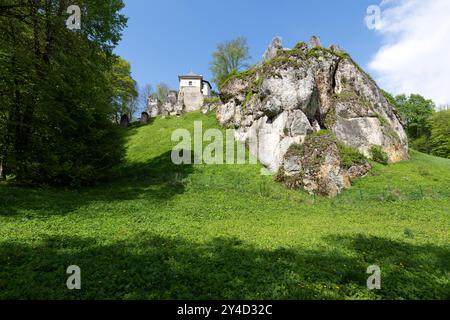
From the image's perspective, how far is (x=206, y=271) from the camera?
7449 mm

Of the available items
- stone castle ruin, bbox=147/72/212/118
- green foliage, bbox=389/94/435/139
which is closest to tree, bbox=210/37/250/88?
stone castle ruin, bbox=147/72/212/118

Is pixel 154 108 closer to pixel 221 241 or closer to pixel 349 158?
pixel 349 158

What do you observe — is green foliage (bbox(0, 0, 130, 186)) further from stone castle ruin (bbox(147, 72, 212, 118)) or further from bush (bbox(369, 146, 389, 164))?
stone castle ruin (bbox(147, 72, 212, 118))

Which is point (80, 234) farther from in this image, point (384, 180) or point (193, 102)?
point (193, 102)

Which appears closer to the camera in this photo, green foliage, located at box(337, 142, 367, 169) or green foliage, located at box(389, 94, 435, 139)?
green foliage, located at box(337, 142, 367, 169)

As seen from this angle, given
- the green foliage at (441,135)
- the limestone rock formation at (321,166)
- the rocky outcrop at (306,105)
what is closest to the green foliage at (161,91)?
the rocky outcrop at (306,105)

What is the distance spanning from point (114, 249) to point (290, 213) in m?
11.0

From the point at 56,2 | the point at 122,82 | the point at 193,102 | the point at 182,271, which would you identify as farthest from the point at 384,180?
the point at 122,82

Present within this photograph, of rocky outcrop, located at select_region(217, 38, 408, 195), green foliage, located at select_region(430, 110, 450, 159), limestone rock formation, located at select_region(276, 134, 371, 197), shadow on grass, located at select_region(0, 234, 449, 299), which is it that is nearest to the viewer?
shadow on grass, located at select_region(0, 234, 449, 299)

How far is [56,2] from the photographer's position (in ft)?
58.2

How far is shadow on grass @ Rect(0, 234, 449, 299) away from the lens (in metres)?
6.29

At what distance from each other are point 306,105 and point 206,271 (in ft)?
80.0

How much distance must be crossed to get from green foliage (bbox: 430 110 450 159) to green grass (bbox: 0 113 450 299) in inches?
1850

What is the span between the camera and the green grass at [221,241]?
21.6 feet
